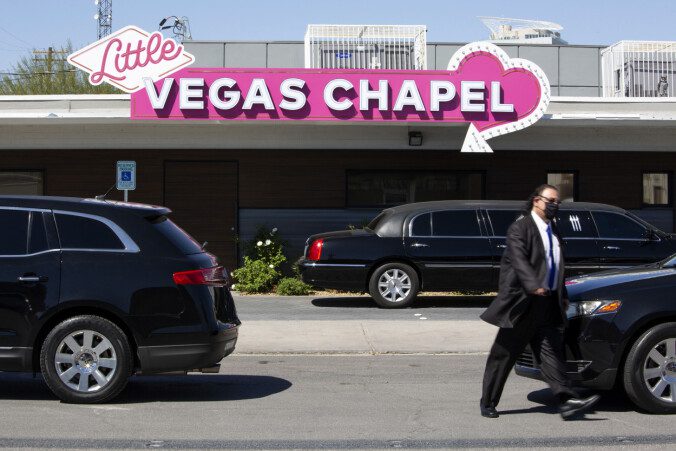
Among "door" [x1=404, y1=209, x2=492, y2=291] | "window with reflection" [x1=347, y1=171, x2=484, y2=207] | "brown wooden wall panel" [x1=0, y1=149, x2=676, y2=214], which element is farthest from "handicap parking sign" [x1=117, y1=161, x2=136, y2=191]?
"door" [x1=404, y1=209, x2=492, y2=291]

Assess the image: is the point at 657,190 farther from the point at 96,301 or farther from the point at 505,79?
the point at 96,301

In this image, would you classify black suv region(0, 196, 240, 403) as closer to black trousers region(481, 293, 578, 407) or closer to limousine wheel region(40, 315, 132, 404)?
limousine wheel region(40, 315, 132, 404)

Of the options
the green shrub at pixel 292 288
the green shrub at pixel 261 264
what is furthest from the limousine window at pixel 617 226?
the green shrub at pixel 261 264

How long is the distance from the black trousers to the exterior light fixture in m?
12.8

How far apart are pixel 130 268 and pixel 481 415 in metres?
3.09

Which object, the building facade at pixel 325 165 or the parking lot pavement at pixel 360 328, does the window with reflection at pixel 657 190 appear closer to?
the building facade at pixel 325 165

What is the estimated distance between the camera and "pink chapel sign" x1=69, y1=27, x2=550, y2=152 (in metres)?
17.9

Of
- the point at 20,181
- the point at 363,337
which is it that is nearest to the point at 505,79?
the point at 363,337

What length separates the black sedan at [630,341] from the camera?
24.3ft

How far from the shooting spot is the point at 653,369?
7469mm

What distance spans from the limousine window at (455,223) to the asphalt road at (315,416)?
6.11 metres

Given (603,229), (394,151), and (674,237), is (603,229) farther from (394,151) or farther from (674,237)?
(394,151)

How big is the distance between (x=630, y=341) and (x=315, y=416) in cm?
256

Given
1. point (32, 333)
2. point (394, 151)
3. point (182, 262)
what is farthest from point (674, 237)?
point (32, 333)
